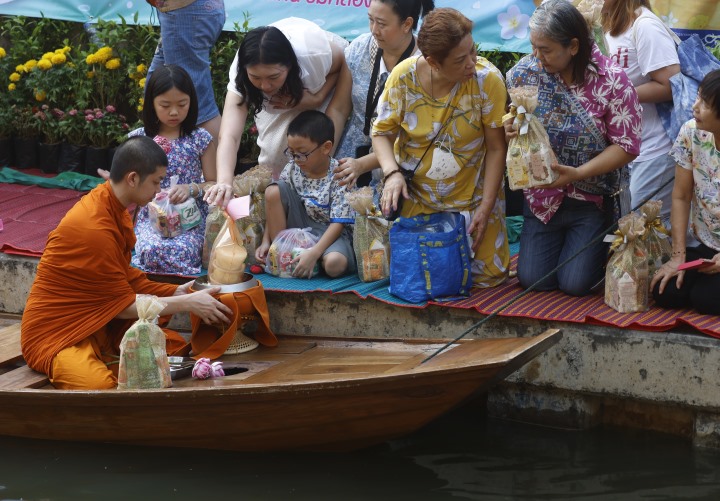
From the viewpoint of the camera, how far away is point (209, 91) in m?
6.73

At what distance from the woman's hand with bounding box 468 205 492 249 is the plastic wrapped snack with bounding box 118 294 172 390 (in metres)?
1.52

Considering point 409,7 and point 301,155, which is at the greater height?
point 409,7

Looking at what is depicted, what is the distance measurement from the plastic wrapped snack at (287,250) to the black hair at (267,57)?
696 millimetres

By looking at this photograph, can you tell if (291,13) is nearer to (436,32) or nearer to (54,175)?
(54,175)

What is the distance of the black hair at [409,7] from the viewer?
570 centimetres

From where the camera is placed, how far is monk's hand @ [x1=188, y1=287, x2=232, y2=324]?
5156 millimetres

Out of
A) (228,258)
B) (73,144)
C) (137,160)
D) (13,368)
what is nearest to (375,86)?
(228,258)

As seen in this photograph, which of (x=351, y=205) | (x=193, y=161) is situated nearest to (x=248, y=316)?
(x=351, y=205)

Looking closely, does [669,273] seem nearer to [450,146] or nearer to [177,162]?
[450,146]

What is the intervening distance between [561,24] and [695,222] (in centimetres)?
110

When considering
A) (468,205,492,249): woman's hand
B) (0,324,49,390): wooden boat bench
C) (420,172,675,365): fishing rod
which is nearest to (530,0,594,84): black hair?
(420,172,675,365): fishing rod

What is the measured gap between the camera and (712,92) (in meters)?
4.79

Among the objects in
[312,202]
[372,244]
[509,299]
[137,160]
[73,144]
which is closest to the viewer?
[137,160]

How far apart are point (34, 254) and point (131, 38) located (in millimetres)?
2533
